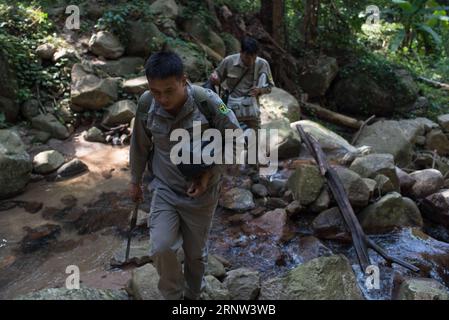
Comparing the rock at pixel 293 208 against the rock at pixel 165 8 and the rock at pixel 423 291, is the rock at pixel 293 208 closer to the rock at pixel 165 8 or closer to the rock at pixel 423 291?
the rock at pixel 423 291

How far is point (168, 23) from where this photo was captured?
1027 cm

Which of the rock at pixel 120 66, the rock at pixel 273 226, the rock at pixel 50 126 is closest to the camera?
the rock at pixel 273 226

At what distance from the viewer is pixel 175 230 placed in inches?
106

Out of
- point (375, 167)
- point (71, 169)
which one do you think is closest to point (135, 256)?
point (71, 169)

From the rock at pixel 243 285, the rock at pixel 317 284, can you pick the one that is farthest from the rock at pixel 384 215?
the rock at pixel 243 285

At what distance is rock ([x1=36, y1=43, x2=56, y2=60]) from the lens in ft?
27.7

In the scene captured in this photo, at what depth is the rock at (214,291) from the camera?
3297 millimetres

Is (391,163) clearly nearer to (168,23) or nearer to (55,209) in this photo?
(55,209)

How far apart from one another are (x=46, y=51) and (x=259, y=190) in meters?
5.76

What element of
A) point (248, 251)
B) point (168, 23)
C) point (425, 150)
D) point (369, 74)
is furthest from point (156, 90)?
point (369, 74)

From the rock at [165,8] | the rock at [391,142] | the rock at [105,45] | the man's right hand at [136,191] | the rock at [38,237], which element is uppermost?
the rock at [165,8]

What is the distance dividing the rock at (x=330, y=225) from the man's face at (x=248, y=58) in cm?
228

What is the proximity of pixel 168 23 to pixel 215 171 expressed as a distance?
857 cm

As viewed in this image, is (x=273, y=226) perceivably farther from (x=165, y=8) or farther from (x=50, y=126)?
(x=165, y=8)
